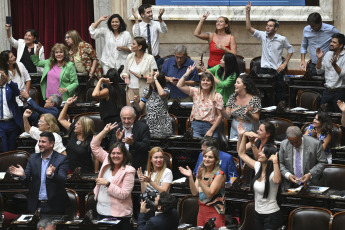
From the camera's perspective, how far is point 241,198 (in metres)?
9.88

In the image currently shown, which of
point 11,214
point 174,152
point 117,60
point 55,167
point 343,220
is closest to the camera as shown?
point 343,220

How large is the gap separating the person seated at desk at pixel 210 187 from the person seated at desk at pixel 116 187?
62cm

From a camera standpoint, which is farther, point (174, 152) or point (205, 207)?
point (174, 152)

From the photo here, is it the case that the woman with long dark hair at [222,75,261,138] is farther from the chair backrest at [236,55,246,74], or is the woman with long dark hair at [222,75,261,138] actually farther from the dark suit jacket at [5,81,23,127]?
the dark suit jacket at [5,81,23,127]

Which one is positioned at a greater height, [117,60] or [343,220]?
[117,60]

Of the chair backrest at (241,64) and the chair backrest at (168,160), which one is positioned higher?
the chair backrest at (241,64)

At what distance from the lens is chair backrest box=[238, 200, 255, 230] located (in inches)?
369

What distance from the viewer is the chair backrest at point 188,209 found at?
9.68 metres

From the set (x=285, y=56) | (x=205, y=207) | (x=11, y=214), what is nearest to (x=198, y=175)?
(x=205, y=207)

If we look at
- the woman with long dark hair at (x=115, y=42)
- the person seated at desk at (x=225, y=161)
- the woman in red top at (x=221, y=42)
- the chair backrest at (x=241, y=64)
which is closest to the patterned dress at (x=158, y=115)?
the person seated at desk at (x=225, y=161)

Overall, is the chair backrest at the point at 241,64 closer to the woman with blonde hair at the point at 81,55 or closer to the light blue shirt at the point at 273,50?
the light blue shirt at the point at 273,50

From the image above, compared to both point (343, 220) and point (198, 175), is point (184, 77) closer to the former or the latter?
point (198, 175)

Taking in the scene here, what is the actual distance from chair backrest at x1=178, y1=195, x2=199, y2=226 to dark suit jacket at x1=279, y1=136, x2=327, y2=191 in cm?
100

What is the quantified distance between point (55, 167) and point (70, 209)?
59cm
